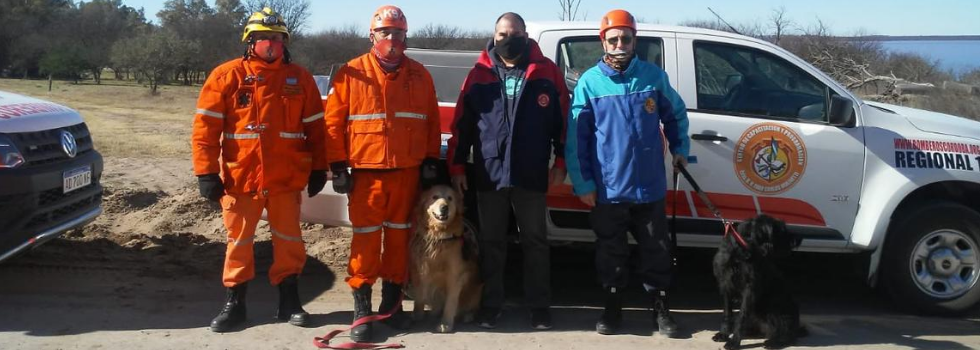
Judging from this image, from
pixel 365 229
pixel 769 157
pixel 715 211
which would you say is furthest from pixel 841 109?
pixel 365 229

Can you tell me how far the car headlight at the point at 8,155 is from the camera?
4.77m

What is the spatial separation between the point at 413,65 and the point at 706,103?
6.43 feet

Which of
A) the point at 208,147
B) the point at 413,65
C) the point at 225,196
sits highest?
the point at 413,65

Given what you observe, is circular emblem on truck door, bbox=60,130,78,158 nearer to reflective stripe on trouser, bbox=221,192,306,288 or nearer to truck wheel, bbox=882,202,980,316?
reflective stripe on trouser, bbox=221,192,306,288

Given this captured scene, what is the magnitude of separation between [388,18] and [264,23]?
727 millimetres

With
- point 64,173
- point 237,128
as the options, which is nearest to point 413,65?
point 237,128

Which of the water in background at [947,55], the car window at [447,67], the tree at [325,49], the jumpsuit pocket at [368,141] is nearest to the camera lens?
the jumpsuit pocket at [368,141]

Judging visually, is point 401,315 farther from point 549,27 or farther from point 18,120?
point 18,120

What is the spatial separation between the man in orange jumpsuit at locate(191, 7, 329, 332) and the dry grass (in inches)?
249

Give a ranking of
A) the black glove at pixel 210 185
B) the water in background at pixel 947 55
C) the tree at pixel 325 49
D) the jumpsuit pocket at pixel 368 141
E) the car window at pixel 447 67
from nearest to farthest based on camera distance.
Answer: the black glove at pixel 210 185, the jumpsuit pocket at pixel 368 141, the car window at pixel 447 67, the water in background at pixel 947 55, the tree at pixel 325 49

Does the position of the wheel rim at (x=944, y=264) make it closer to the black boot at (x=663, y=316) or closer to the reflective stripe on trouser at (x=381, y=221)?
the black boot at (x=663, y=316)

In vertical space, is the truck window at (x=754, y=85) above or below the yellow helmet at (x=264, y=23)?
below

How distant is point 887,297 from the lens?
18.1ft

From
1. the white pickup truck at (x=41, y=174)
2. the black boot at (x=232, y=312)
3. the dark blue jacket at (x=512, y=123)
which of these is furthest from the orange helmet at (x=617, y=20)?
the white pickup truck at (x=41, y=174)
